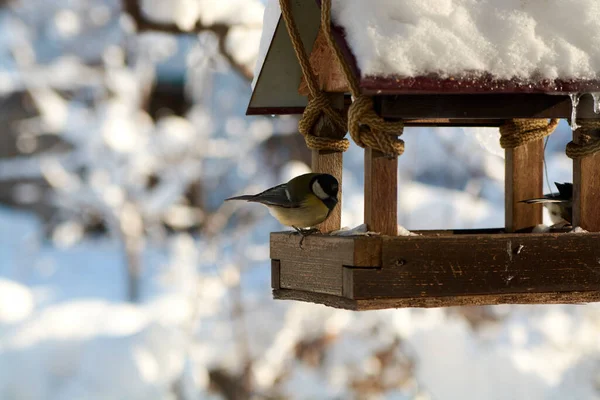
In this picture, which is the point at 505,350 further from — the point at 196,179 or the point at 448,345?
the point at 196,179

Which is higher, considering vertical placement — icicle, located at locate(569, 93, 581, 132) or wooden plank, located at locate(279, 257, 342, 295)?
icicle, located at locate(569, 93, 581, 132)

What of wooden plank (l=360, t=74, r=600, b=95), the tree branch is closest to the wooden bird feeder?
wooden plank (l=360, t=74, r=600, b=95)

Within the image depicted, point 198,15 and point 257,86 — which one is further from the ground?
point 198,15

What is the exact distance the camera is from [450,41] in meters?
1.79

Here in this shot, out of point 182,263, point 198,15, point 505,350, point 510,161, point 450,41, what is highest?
point 198,15

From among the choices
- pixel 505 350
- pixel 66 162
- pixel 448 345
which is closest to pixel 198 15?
pixel 448 345

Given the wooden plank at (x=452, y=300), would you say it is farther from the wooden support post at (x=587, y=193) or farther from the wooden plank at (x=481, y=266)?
the wooden support post at (x=587, y=193)

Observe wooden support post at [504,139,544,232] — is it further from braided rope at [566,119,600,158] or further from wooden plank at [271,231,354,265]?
wooden plank at [271,231,354,265]

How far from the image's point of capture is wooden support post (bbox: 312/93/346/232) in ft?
7.31

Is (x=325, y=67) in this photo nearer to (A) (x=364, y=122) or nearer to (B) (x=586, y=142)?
(A) (x=364, y=122)

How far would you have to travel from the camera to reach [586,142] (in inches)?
80.8

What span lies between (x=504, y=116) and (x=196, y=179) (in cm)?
473

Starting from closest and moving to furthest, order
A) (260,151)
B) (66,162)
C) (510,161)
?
(510,161), (260,151), (66,162)

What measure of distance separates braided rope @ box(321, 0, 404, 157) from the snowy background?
7.37ft
